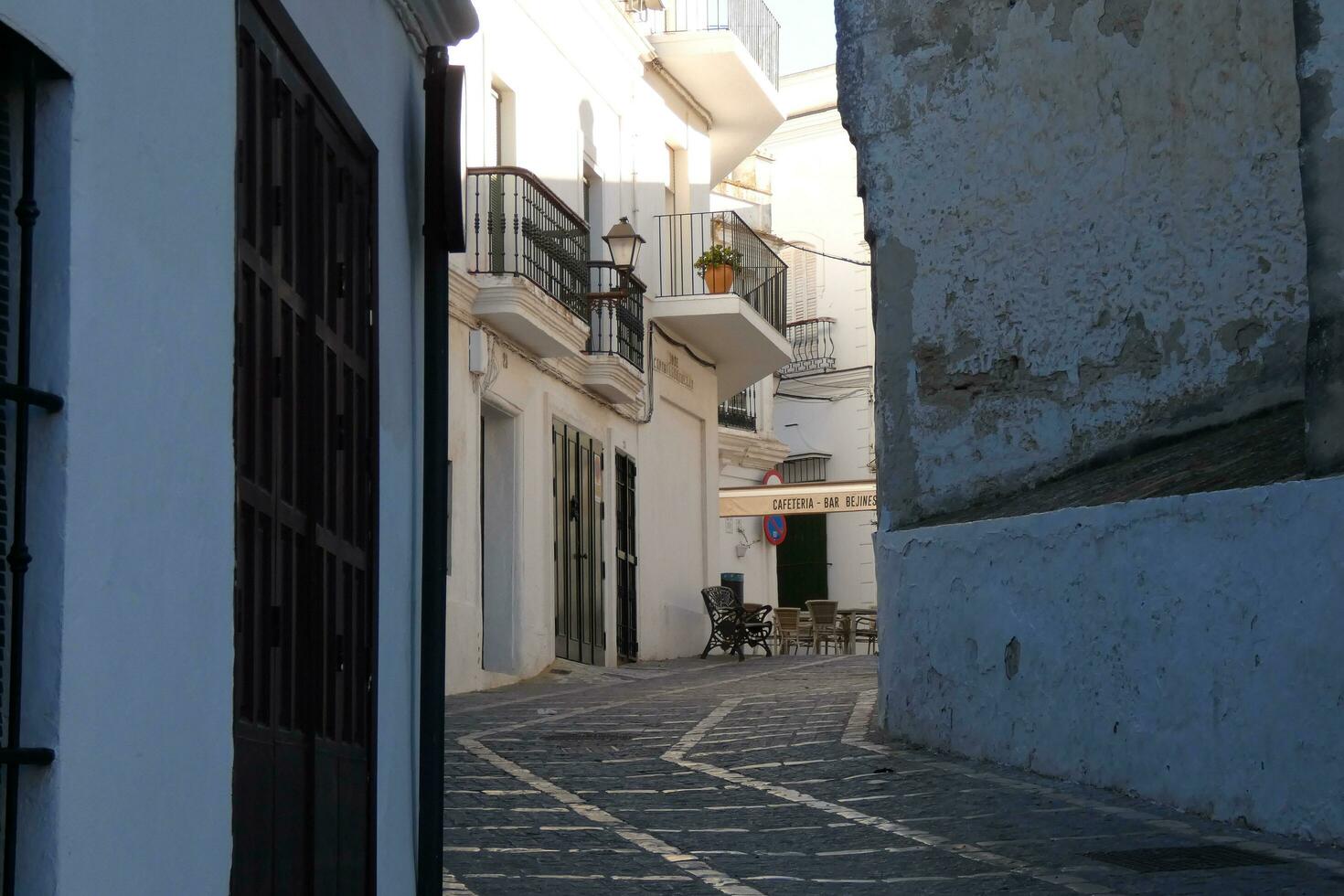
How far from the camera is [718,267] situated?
76.5 ft

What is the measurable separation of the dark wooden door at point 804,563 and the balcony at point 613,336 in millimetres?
16996

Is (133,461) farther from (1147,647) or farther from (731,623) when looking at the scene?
(731,623)

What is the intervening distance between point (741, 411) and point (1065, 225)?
21669 millimetres

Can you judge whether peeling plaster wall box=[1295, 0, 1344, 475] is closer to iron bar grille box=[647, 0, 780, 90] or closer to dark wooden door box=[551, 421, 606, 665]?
dark wooden door box=[551, 421, 606, 665]

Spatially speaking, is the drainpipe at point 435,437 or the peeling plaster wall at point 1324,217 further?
the peeling plaster wall at point 1324,217

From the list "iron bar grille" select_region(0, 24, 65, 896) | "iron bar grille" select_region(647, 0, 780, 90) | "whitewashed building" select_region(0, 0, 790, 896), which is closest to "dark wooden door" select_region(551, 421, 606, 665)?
"iron bar grille" select_region(647, 0, 780, 90)

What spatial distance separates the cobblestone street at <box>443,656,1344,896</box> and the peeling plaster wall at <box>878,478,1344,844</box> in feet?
0.61

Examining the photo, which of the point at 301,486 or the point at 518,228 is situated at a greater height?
the point at 518,228

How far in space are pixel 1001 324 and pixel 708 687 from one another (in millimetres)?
6926

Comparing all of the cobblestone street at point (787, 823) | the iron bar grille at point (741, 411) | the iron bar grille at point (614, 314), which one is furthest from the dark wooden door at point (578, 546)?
the iron bar grille at point (741, 411)

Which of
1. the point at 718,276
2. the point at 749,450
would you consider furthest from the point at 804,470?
the point at 718,276

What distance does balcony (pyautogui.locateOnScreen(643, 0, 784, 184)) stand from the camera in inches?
933

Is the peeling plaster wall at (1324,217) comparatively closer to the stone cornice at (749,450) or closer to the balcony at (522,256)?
the balcony at (522,256)

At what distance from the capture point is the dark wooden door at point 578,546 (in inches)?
776
